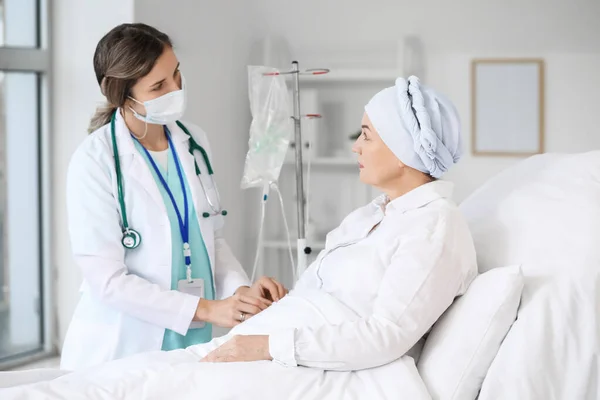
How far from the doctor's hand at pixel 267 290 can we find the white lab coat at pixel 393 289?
0.33 m

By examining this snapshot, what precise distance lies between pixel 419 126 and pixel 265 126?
926 mm

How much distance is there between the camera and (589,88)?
Answer: 3734mm

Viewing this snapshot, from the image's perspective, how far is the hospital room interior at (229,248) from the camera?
1490 millimetres

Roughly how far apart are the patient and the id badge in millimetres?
343

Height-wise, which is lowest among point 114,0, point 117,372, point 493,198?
point 117,372

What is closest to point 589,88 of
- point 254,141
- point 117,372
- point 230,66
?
point 230,66

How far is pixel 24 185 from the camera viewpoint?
10.1 ft

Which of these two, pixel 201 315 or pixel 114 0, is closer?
pixel 201 315

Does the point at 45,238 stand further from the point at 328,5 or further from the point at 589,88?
the point at 589,88

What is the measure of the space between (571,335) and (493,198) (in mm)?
489

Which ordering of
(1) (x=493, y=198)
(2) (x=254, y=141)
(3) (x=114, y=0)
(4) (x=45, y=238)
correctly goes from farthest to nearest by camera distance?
(4) (x=45, y=238), (3) (x=114, y=0), (2) (x=254, y=141), (1) (x=493, y=198)

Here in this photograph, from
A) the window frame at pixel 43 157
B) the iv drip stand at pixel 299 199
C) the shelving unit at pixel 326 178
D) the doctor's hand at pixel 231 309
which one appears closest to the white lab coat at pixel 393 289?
the doctor's hand at pixel 231 309

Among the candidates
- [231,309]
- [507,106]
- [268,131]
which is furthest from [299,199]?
[507,106]

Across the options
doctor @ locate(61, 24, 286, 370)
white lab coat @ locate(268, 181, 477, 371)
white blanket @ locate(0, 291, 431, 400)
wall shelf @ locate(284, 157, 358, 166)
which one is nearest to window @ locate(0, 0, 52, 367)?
doctor @ locate(61, 24, 286, 370)
